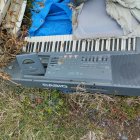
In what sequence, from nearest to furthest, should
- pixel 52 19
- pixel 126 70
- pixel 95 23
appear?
pixel 126 70
pixel 95 23
pixel 52 19

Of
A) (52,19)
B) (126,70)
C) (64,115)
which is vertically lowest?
(64,115)

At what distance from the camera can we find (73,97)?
2.34m

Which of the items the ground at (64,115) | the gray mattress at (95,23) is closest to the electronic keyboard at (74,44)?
the gray mattress at (95,23)

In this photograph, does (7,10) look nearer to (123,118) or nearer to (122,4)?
Answer: (122,4)

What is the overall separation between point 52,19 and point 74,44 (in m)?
0.28

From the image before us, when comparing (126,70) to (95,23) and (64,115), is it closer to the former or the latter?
(95,23)

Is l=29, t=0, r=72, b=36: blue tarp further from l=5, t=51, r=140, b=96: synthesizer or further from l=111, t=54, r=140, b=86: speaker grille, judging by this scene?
l=111, t=54, r=140, b=86: speaker grille

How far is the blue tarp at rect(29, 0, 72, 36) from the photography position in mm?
2344

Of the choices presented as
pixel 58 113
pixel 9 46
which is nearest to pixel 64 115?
pixel 58 113

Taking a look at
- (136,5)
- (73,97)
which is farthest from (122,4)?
(73,97)

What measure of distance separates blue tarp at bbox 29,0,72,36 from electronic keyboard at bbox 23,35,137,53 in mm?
62

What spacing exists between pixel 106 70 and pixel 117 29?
0.28m

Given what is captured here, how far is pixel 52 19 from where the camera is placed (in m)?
2.39

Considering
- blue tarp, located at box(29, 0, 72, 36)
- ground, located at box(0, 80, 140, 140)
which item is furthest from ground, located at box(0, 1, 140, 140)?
blue tarp, located at box(29, 0, 72, 36)
